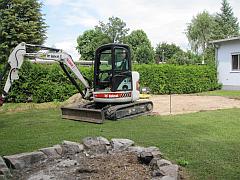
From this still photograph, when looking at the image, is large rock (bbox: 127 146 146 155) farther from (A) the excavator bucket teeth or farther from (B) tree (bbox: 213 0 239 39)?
(B) tree (bbox: 213 0 239 39)

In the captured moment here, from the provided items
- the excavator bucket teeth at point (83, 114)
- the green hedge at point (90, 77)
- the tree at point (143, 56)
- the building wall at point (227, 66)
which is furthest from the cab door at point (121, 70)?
the tree at point (143, 56)

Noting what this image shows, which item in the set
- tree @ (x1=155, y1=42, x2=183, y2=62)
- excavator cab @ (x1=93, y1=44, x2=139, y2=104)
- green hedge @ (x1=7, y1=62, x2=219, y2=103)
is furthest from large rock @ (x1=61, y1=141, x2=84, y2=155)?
tree @ (x1=155, y1=42, x2=183, y2=62)

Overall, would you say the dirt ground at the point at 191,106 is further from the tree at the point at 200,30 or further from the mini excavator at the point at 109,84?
the tree at the point at 200,30

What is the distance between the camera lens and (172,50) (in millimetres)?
70938

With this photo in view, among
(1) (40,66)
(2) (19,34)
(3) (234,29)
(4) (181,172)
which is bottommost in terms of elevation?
(4) (181,172)

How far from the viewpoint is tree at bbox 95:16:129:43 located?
2599 inches

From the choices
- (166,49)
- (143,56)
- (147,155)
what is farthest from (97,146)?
(166,49)

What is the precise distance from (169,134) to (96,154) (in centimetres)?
255

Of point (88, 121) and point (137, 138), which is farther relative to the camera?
point (88, 121)

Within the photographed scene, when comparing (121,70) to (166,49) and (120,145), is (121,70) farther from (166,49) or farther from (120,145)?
(166,49)

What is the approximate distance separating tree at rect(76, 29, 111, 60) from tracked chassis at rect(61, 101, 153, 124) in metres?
50.4

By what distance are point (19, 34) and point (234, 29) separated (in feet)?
121

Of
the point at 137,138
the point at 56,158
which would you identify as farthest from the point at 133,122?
the point at 56,158

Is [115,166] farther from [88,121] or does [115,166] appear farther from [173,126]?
[88,121]
